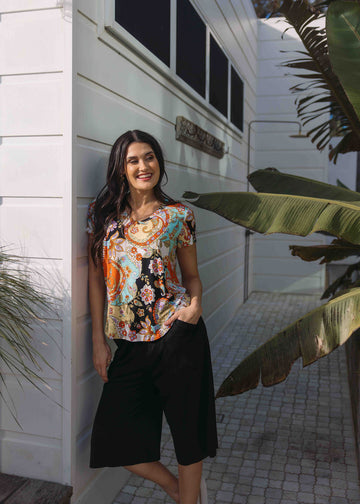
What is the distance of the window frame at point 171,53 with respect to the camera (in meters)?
2.38

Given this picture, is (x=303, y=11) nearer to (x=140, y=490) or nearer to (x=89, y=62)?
(x=89, y=62)

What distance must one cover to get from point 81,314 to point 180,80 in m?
2.01

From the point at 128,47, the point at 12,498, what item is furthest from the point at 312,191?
the point at 12,498

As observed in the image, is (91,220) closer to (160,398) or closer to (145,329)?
(145,329)

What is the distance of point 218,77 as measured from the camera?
5008mm

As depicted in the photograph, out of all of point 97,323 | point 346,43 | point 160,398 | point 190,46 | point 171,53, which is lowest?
point 160,398

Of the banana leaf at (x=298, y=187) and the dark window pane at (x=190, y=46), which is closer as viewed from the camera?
the banana leaf at (x=298, y=187)

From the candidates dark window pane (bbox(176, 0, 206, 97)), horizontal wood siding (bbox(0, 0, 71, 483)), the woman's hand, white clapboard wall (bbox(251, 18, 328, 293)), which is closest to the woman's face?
horizontal wood siding (bbox(0, 0, 71, 483))

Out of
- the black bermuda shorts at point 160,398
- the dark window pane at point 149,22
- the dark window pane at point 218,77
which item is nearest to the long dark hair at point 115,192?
the black bermuda shorts at point 160,398

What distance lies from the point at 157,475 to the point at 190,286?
2.81ft

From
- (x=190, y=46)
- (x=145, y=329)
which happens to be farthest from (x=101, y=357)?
(x=190, y=46)

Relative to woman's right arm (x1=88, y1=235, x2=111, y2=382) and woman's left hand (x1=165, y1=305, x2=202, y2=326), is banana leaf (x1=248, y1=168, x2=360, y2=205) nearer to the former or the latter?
woman's left hand (x1=165, y1=305, x2=202, y2=326)

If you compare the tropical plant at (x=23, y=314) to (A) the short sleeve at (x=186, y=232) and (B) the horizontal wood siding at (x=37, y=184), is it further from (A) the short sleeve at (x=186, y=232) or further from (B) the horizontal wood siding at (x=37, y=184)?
(A) the short sleeve at (x=186, y=232)

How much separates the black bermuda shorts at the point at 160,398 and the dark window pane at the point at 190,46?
2.16 metres
